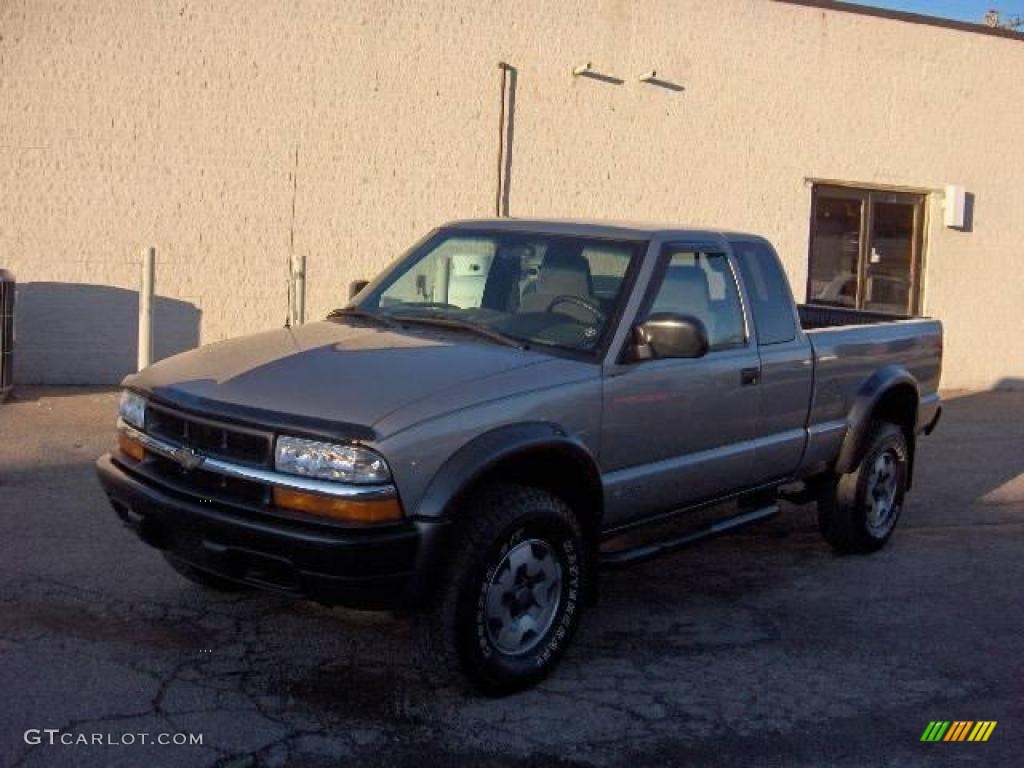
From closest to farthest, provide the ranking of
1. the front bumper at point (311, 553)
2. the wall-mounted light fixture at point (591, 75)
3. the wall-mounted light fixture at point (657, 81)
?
the front bumper at point (311, 553), the wall-mounted light fixture at point (591, 75), the wall-mounted light fixture at point (657, 81)

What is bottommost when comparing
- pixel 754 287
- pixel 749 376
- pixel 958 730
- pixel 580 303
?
pixel 958 730

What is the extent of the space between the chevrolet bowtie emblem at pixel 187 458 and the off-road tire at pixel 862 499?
3924mm

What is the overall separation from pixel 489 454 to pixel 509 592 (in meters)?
0.59

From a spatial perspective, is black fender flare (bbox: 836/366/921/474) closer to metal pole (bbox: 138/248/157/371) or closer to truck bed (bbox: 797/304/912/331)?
truck bed (bbox: 797/304/912/331)

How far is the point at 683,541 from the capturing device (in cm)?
563

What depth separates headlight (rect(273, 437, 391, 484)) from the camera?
4152 millimetres

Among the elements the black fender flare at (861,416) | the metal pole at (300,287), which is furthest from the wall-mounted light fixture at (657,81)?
the black fender flare at (861,416)

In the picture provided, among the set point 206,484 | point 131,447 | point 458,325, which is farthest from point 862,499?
point 131,447

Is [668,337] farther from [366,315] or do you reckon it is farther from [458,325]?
[366,315]

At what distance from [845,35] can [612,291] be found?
1011 centimetres

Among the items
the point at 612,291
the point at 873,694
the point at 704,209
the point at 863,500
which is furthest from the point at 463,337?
the point at 704,209

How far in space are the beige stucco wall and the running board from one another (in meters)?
6.38

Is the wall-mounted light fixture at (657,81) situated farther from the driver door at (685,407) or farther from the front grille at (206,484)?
the front grille at (206,484)

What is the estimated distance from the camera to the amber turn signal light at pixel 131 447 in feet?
15.8
